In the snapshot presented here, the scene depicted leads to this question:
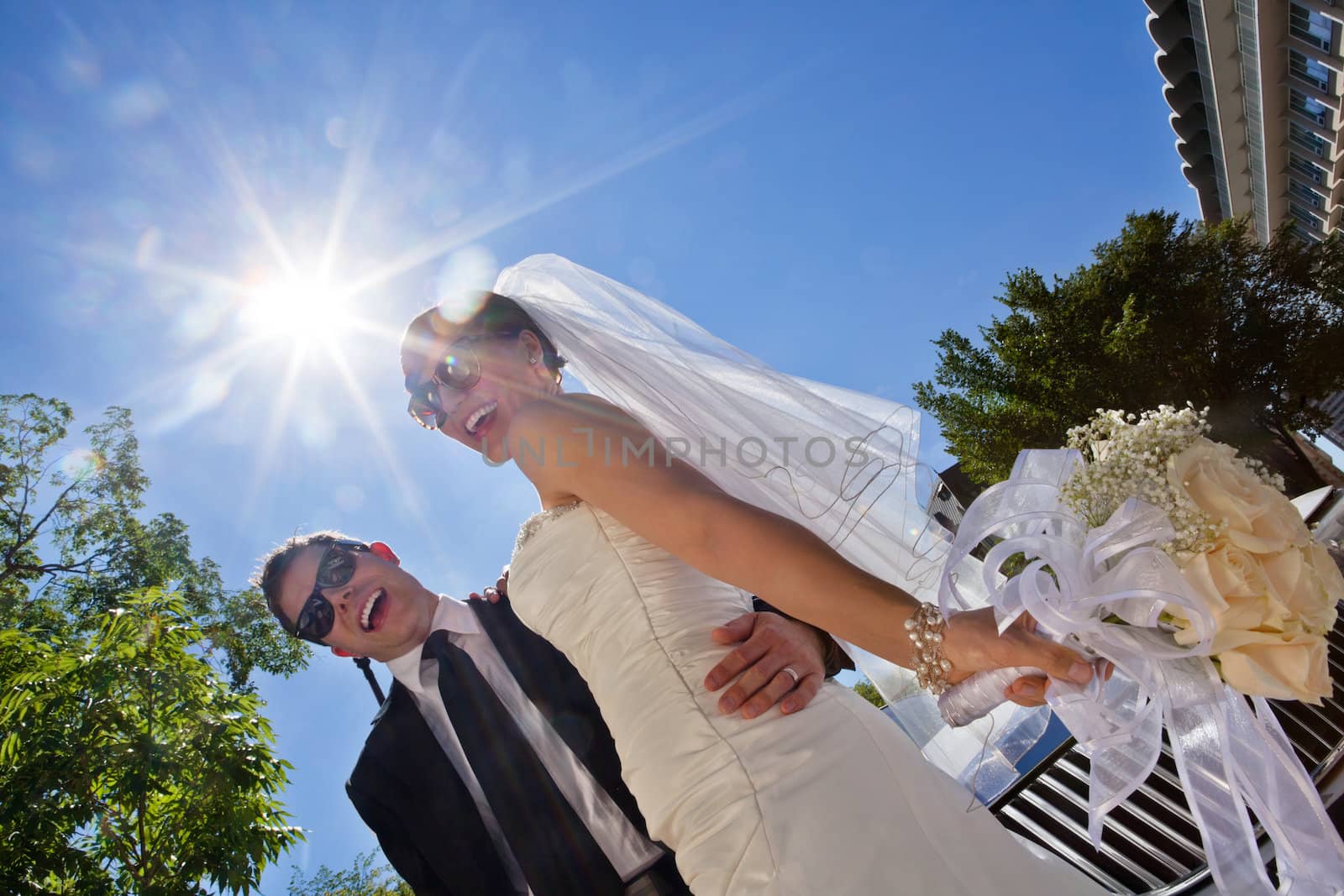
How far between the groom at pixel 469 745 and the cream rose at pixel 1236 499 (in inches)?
82.3

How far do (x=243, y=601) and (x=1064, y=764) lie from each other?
1361cm

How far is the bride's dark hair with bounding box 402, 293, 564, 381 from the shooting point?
7.53 ft

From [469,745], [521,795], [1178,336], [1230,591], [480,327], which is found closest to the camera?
[1230,591]

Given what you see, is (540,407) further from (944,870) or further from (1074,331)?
(1074,331)

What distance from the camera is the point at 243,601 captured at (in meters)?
12.5

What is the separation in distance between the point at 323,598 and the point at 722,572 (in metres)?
2.05

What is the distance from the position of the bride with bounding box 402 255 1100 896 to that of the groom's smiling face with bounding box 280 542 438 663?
93 cm

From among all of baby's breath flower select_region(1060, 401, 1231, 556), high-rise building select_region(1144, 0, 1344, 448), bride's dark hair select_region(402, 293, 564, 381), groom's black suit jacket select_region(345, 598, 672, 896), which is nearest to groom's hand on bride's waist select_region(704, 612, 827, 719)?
baby's breath flower select_region(1060, 401, 1231, 556)

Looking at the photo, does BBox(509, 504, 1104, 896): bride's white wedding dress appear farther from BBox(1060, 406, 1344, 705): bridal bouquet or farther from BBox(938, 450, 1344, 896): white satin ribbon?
BBox(1060, 406, 1344, 705): bridal bouquet

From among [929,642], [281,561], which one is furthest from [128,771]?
[929,642]

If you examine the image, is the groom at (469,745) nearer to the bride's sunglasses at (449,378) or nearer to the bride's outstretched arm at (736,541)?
the bride's sunglasses at (449,378)

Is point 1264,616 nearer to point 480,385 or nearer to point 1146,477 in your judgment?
point 1146,477

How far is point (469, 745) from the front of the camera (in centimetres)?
263

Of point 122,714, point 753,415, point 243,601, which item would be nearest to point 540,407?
point 753,415
